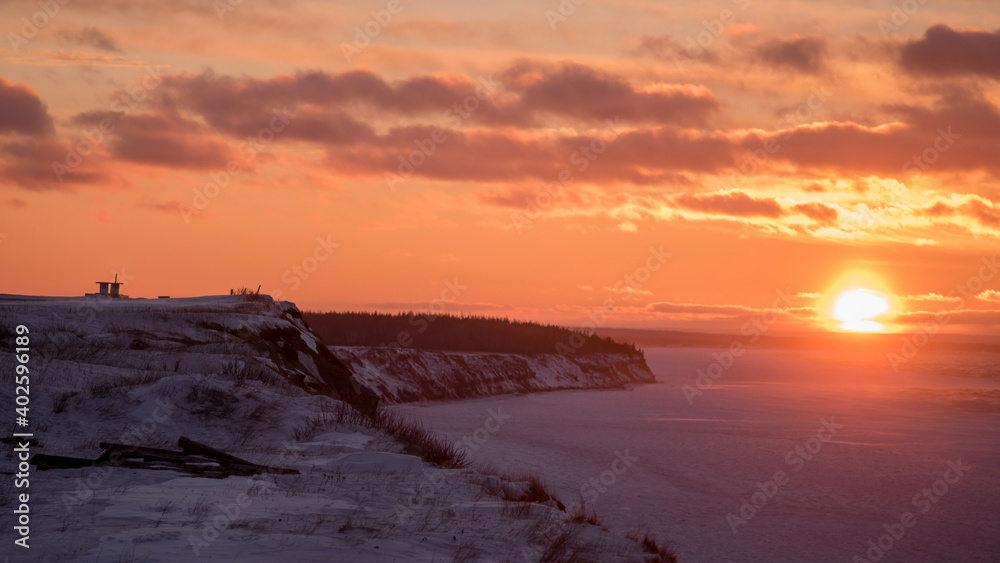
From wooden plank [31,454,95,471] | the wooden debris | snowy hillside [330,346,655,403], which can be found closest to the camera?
wooden plank [31,454,95,471]

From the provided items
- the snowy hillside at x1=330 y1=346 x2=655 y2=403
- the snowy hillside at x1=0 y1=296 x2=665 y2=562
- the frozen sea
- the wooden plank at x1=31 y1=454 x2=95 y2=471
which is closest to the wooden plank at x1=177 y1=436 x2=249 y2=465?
the snowy hillside at x1=0 y1=296 x2=665 y2=562

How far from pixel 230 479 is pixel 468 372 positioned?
38.4 m

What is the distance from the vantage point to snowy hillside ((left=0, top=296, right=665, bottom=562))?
741 centimetres

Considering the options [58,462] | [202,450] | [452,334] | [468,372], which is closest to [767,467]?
[202,450]

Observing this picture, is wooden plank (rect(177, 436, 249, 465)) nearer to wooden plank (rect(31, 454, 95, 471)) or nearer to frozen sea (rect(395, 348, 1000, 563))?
wooden plank (rect(31, 454, 95, 471))

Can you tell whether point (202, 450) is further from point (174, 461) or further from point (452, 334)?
point (452, 334)

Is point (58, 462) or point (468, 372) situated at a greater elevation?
point (468, 372)

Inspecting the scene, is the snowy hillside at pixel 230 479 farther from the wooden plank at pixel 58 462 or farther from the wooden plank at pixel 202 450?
the wooden plank at pixel 202 450

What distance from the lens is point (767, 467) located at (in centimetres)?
2228

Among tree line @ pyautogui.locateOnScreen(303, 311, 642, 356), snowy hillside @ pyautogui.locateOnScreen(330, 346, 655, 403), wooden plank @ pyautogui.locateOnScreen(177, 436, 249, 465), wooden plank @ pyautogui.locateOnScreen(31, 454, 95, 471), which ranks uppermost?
tree line @ pyautogui.locateOnScreen(303, 311, 642, 356)

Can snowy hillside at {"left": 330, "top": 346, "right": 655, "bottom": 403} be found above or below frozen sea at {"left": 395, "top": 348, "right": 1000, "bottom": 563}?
above

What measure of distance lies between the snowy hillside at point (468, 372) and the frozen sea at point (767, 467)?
2682 mm

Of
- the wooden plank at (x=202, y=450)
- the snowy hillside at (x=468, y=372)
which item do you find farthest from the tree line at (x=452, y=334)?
the wooden plank at (x=202, y=450)

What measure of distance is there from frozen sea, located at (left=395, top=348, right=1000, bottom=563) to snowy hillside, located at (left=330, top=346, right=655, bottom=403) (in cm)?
268
